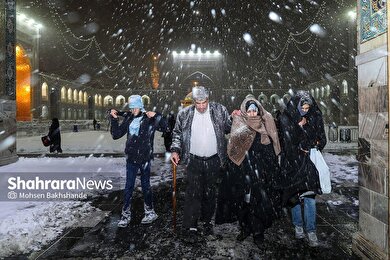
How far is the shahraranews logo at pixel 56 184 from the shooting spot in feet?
21.3

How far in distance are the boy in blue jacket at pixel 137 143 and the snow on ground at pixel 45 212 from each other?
955 millimetres

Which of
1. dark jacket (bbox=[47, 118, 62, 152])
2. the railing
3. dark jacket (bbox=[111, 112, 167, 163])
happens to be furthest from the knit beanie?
the railing

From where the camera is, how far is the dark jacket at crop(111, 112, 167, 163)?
435 cm

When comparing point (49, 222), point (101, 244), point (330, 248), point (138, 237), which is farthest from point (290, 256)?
point (49, 222)

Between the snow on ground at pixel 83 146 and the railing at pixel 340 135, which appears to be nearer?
the snow on ground at pixel 83 146

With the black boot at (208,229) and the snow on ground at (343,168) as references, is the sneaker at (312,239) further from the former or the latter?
the snow on ground at (343,168)

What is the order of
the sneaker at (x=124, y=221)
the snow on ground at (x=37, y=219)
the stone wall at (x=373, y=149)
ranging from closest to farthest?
the stone wall at (x=373, y=149)
the snow on ground at (x=37, y=219)
the sneaker at (x=124, y=221)

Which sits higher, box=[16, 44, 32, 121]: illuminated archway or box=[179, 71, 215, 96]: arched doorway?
box=[179, 71, 215, 96]: arched doorway

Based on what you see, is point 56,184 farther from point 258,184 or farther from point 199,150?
point 258,184

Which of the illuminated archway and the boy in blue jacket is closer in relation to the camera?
the boy in blue jacket

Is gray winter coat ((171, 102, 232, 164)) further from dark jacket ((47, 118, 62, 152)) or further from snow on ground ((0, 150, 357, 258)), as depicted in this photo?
dark jacket ((47, 118, 62, 152))

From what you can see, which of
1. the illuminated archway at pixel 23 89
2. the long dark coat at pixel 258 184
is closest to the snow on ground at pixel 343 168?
the long dark coat at pixel 258 184

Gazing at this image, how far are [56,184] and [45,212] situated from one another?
2149mm

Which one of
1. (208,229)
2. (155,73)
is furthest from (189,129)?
(155,73)
